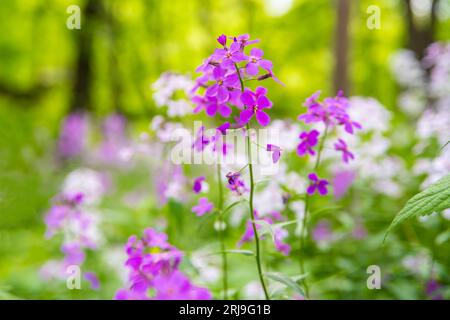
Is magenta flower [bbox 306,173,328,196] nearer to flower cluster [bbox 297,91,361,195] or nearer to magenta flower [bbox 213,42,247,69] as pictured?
flower cluster [bbox 297,91,361,195]

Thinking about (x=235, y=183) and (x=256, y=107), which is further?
(x=235, y=183)

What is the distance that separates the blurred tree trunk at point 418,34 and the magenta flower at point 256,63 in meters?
7.99

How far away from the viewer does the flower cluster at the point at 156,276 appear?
1632 mm

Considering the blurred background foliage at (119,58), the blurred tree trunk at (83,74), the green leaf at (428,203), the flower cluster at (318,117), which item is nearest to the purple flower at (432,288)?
the flower cluster at (318,117)

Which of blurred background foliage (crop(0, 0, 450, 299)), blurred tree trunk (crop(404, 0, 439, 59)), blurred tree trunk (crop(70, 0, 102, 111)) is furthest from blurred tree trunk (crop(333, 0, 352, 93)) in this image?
blurred tree trunk (crop(70, 0, 102, 111))

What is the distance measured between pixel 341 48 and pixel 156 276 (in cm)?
330

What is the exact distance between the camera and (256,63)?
4.84ft

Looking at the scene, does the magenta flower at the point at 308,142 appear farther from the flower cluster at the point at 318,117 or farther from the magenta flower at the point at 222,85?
the magenta flower at the point at 222,85

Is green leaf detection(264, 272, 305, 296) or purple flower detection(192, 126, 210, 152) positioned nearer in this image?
green leaf detection(264, 272, 305, 296)

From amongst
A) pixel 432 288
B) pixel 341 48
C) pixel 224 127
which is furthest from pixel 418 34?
pixel 224 127

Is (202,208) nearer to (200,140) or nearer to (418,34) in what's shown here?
(200,140)

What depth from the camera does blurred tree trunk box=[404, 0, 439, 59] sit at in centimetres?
884

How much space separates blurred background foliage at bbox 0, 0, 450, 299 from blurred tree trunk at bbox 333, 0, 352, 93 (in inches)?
82.6
